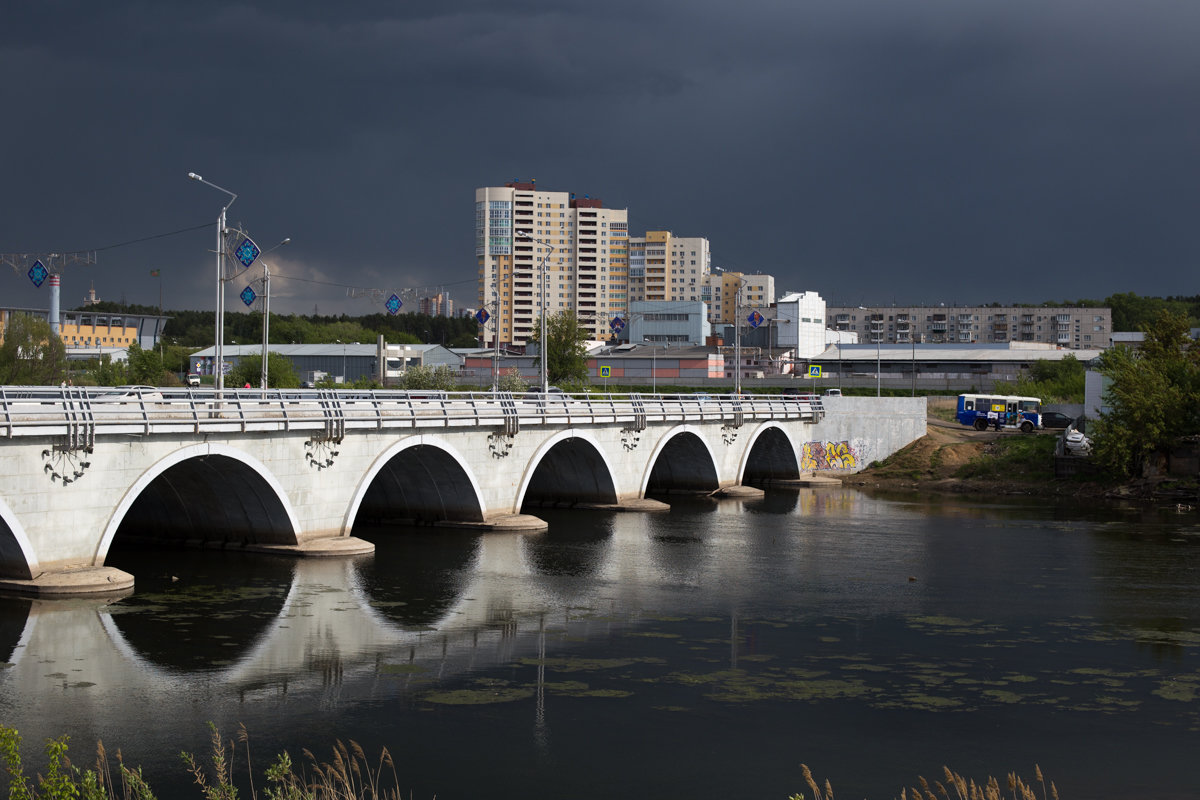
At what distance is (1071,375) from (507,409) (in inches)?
3102

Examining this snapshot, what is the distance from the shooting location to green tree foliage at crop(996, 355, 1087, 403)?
103 metres

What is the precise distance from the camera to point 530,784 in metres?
19.7

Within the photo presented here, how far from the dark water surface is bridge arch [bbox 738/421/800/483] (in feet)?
108

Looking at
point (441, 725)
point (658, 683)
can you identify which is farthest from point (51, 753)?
point (658, 683)

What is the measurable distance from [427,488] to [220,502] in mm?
10800

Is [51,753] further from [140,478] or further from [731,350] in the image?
[731,350]

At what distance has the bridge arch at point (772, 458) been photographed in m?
78.2

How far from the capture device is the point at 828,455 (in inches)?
3177

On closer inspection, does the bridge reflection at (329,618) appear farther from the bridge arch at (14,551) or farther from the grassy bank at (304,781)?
the grassy bank at (304,781)

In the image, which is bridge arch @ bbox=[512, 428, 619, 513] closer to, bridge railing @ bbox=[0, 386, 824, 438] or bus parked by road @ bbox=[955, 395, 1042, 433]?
bridge railing @ bbox=[0, 386, 824, 438]

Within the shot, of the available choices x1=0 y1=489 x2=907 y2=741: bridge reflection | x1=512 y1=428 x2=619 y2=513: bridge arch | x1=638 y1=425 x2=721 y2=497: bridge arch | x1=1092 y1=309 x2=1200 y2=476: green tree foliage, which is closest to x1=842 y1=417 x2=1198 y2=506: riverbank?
x1=1092 y1=309 x2=1200 y2=476: green tree foliage

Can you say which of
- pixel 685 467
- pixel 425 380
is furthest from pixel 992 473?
pixel 425 380

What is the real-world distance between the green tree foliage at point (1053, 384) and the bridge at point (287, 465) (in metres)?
46.9

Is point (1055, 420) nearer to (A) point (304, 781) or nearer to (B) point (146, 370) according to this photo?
(B) point (146, 370)
